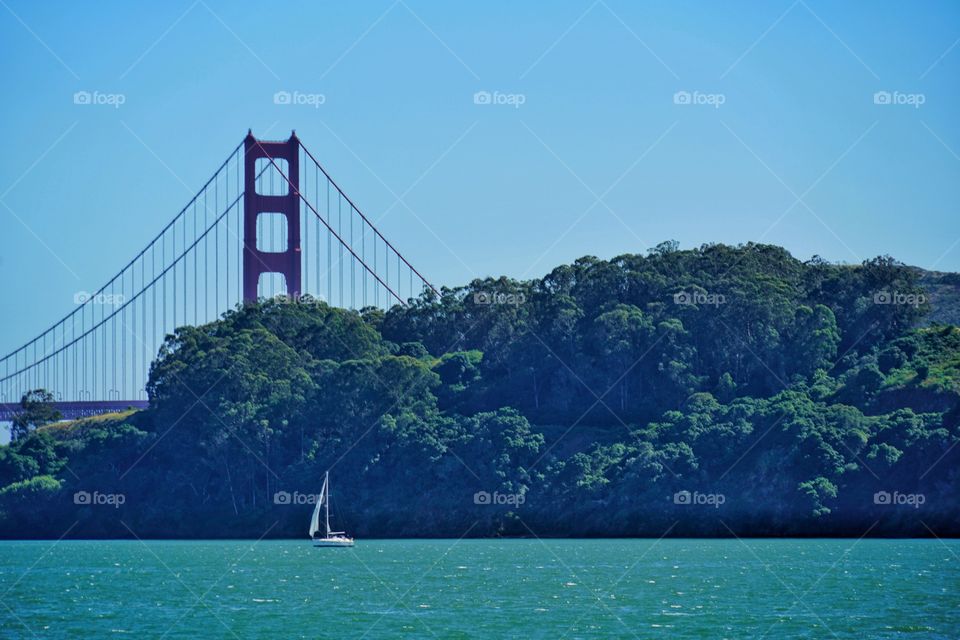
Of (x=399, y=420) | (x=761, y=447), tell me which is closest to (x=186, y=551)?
(x=399, y=420)

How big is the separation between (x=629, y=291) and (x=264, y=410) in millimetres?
21930

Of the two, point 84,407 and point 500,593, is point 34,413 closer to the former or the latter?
point 84,407

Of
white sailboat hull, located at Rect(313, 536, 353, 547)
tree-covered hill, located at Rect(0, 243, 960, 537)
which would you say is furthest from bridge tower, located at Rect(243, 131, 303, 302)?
white sailboat hull, located at Rect(313, 536, 353, 547)

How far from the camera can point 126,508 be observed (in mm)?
96750

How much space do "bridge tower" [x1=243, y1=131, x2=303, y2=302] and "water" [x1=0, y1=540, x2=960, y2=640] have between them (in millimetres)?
30123

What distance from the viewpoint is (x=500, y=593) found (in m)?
48.3

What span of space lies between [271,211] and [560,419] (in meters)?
23.4

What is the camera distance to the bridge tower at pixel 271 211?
102375 mm

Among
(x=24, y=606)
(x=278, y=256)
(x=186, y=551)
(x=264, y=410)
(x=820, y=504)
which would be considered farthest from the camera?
(x=278, y=256)

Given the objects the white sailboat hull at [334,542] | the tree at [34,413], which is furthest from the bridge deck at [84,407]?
the white sailboat hull at [334,542]

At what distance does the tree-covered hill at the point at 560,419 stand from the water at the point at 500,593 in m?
10.2

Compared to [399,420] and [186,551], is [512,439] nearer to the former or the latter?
[399,420]

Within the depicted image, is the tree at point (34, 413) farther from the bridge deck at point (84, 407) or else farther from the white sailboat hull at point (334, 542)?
the white sailboat hull at point (334, 542)

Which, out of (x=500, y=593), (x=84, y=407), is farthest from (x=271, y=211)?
(x=500, y=593)
